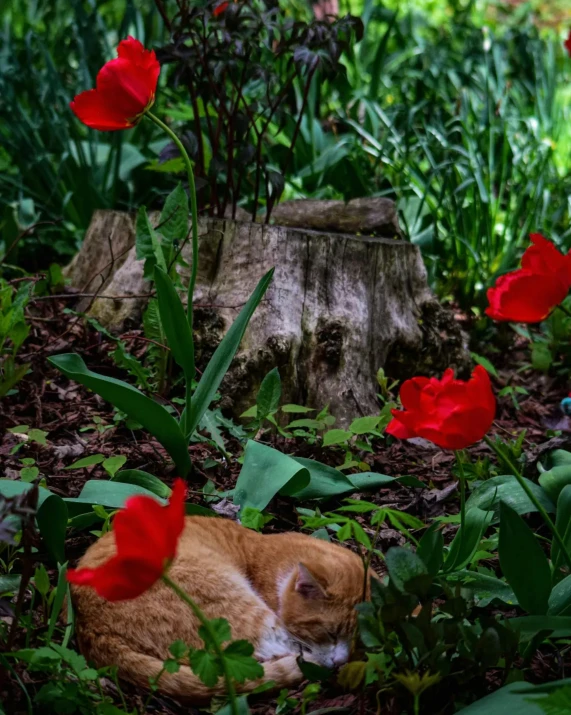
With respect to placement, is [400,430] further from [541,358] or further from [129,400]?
[541,358]

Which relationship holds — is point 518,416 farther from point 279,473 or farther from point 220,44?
point 220,44

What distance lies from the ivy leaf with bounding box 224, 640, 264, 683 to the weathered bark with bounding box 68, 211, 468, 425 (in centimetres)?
160

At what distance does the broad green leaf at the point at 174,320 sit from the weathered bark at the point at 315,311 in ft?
1.99

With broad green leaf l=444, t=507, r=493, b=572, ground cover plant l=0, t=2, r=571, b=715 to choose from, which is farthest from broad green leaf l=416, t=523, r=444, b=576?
broad green leaf l=444, t=507, r=493, b=572

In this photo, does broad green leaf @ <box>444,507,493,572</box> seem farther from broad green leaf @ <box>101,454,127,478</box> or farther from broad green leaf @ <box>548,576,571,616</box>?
broad green leaf @ <box>101,454,127,478</box>

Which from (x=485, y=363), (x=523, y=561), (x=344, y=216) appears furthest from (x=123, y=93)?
(x=485, y=363)

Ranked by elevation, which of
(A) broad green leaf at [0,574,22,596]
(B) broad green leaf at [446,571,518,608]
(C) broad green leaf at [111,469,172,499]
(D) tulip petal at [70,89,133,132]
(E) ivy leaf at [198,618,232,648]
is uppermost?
(D) tulip petal at [70,89,133,132]

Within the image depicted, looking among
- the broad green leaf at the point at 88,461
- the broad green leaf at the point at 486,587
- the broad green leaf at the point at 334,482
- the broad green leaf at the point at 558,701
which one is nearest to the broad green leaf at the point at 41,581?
the broad green leaf at the point at 88,461

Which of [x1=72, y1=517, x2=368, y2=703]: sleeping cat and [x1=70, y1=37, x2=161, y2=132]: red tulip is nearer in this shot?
[x1=72, y1=517, x2=368, y2=703]: sleeping cat

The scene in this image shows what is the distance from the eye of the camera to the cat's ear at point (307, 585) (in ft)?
6.16

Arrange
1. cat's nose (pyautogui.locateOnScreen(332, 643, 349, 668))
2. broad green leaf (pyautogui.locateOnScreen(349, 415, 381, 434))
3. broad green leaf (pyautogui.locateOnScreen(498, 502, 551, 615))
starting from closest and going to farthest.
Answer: broad green leaf (pyautogui.locateOnScreen(498, 502, 551, 615)) → cat's nose (pyautogui.locateOnScreen(332, 643, 349, 668)) → broad green leaf (pyautogui.locateOnScreen(349, 415, 381, 434))

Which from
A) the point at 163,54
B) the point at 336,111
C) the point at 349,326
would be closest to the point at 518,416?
the point at 349,326

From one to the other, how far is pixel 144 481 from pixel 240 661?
3.42 ft

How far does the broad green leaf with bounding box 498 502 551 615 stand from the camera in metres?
1.63
